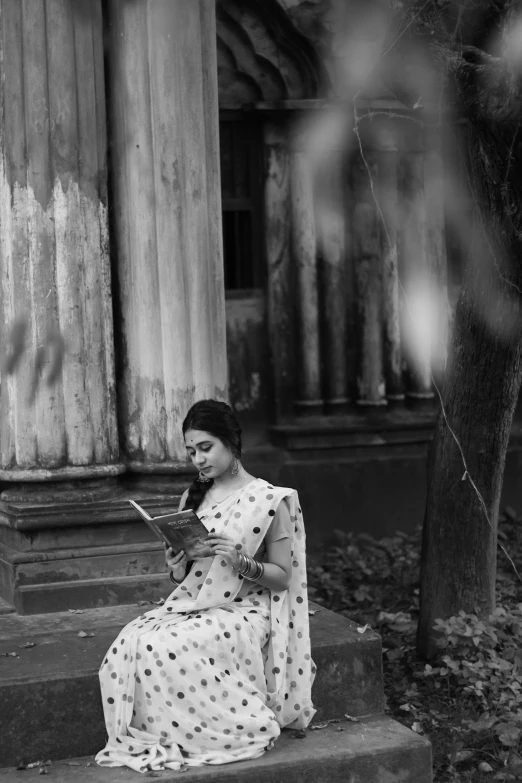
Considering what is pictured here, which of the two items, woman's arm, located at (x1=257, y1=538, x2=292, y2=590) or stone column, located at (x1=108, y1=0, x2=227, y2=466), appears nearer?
woman's arm, located at (x1=257, y1=538, x2=292, y2=590)

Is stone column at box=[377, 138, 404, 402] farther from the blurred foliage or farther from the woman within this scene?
the woman

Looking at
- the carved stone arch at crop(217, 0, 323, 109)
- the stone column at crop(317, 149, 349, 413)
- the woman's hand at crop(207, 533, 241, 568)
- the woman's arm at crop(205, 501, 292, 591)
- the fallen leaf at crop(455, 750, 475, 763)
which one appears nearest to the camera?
the woman's hand at crop(207, 533, 241, 568)

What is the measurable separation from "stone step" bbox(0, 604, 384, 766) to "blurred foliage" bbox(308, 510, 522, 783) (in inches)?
25.7

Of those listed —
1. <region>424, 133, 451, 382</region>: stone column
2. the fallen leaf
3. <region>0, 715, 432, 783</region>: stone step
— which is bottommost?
the fallen leaf

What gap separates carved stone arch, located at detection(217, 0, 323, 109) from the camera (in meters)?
8.70

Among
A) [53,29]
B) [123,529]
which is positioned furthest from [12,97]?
[123,529]

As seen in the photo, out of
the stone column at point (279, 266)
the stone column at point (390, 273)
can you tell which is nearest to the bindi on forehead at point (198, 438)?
the stone column at point (279, 266)

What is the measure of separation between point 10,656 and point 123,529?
3.29ft

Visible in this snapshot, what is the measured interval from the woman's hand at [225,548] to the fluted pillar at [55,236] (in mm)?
1288

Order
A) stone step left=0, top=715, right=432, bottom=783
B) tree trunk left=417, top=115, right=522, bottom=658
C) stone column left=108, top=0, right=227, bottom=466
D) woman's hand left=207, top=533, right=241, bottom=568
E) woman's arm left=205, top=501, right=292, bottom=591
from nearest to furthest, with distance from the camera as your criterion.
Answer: stone step left=0, top=715, right=432, bottom=783 → woman's hand left=207, top=533, right=241, bottom=568 → woman's arm left=205, top=501, right=292, bottom=591 → stone column left=108, top=0, right=227, bottom=466 → tree trunk left=417, top=115, right=522, bottom=658

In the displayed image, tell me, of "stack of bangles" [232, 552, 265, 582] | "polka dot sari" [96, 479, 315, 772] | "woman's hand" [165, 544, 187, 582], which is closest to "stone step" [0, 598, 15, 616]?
"polka dot sari" [96, 479, 315, 772]

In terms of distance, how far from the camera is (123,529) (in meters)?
5.46

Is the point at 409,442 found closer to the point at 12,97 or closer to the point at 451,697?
the point at 451,697

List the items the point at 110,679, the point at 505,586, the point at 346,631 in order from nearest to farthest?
1. the point at 110,679
2. the point at 346,631
3. the point at 505,586
